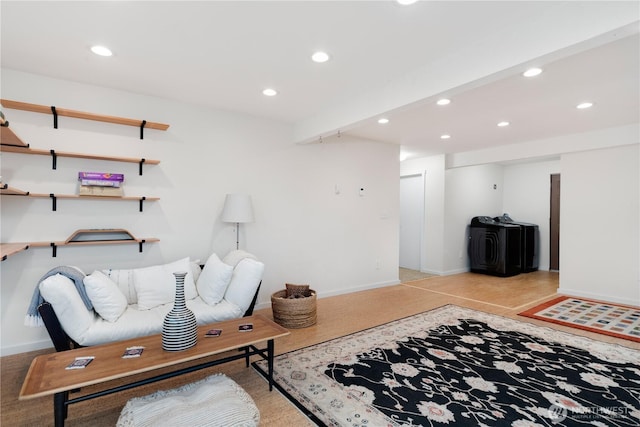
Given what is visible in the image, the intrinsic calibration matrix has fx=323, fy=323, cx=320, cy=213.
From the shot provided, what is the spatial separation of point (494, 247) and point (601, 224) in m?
1.82

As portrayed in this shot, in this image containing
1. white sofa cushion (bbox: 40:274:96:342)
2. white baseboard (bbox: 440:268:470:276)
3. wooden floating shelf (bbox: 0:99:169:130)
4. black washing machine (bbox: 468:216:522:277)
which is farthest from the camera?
white baseboard (bbox: 440:268:470:276)

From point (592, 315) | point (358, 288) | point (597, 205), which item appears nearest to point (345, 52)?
point (358, 288)

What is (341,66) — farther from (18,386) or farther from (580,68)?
(18,386)

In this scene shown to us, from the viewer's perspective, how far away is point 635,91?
315 cm

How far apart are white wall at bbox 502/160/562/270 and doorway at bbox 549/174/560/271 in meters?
0.06

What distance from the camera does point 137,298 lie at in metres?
2.87

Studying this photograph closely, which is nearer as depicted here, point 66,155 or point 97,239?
point 66,155

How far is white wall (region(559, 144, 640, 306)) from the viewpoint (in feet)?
14.3

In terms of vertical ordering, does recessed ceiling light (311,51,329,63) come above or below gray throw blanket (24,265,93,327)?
above

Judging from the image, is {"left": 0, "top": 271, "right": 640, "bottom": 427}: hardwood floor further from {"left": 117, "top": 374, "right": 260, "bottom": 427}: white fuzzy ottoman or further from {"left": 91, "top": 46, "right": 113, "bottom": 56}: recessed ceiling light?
{"left": 91, "top": 46, "right": 113, "bottom": 56}: recessed ceiling light

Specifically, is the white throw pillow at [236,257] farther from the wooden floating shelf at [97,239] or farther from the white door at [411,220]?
the white door at [411,220]

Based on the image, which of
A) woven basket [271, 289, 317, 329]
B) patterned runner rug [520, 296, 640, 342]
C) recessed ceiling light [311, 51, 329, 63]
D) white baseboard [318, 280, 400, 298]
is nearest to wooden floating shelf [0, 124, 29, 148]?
recessed ceiling light [311, 51, 329, 63]

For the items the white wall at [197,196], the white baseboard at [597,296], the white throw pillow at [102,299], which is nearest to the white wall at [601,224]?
the white baseboard at [597,296]

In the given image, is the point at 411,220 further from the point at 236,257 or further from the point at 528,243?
the point at 236,257
